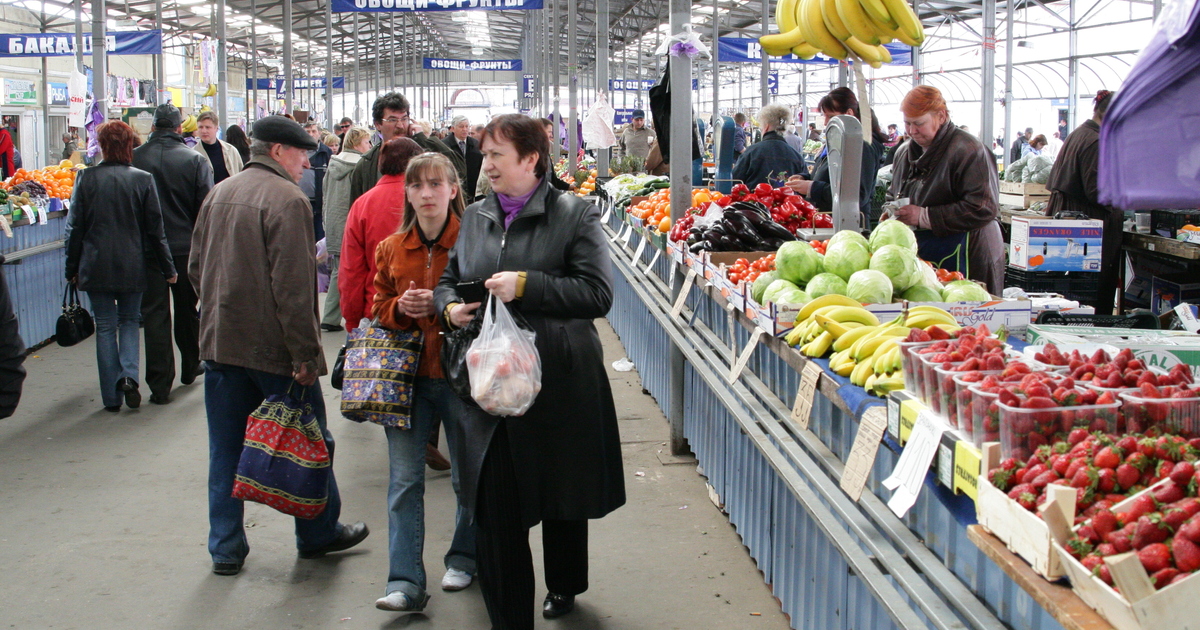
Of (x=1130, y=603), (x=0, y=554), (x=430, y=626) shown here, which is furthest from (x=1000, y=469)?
(x=0, y=554)

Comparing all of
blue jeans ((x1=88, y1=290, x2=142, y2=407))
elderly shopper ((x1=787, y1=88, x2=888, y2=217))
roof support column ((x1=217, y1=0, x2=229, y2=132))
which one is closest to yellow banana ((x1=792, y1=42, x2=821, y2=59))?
elderly shopper ((x1=787, y1=88, x2=888, y2=217))

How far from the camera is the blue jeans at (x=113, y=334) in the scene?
6.31 m

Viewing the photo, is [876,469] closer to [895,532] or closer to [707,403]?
[895,532]

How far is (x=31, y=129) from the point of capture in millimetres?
30578

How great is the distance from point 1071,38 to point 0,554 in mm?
22618

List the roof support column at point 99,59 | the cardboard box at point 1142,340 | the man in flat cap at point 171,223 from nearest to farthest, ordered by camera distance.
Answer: the cardboard box at point 1142,340 < the man in flat cap at point 171,223 < the roof support column at point 99,59

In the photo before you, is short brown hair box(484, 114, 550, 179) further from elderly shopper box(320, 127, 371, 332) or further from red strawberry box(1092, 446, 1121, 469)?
elderly shopper box(320, 127, 371, 332)

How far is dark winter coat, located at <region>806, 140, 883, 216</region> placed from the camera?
6125mm

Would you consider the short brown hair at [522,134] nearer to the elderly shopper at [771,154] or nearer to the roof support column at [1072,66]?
the elderly shopper at [771,154]

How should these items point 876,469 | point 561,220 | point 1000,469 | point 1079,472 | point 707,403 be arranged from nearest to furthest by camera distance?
1. point 1079,472
2. point 1000,469
3. point 876,469
4. point 561,220
5. point 707,403

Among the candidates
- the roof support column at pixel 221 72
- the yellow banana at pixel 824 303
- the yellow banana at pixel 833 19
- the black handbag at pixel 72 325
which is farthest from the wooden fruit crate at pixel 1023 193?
the roof support column at pixel 221 72

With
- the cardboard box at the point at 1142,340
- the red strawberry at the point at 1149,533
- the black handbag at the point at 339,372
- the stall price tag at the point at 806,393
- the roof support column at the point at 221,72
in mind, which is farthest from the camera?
the roof support column at the point at 221,72

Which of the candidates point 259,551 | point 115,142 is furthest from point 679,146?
point 115,142

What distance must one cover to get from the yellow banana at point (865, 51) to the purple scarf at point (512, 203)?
181cm
